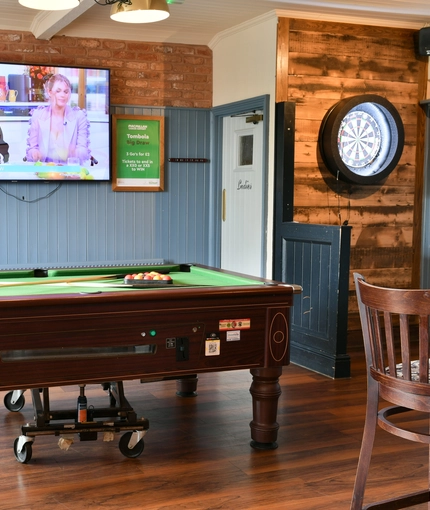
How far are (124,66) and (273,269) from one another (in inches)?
93.3

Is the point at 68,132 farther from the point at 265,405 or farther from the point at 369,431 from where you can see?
the point at 369,431

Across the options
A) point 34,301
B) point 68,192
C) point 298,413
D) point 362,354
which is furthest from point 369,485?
point 68,192

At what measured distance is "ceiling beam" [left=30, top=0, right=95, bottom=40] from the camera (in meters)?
5.29

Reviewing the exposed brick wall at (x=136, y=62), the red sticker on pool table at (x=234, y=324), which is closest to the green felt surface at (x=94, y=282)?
the red sticker on pool table at (x=234, y=324)

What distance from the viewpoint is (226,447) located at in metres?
3.77

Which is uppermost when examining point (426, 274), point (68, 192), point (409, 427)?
point (68, 192)

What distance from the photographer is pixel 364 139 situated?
19.9 ft

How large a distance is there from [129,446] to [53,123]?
366 centimetres

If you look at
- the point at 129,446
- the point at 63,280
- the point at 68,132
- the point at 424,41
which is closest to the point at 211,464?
the point at 129,446

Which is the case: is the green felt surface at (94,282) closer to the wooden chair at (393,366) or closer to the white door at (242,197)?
the wooden chair at (393,366)

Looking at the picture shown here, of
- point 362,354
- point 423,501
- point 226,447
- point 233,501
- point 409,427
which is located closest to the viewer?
point 423,501

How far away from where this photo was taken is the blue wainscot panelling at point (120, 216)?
6.51 metres

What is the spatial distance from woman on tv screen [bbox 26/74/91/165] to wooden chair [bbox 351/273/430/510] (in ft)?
14.0

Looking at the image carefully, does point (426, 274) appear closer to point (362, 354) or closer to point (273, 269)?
point (362, 354)
